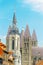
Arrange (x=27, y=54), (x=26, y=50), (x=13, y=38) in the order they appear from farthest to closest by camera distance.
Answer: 1. (x=13, y=38)
2. (x=26, y=50)
3. (x=27, y=54)

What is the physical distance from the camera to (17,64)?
3305 inches

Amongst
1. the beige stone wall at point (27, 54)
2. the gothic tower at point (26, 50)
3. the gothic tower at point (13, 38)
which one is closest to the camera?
the beige stone wall at point (27, 54)

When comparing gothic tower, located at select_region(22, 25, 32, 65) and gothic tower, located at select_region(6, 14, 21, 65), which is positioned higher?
gothic tower, located at select_region(6, 14, 21, 65)

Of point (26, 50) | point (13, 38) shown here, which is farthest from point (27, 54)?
point (13, 38)

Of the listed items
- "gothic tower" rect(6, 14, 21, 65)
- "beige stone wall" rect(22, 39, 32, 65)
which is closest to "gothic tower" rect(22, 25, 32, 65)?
"beige stone wall" rect(22, 39, 32, 65)

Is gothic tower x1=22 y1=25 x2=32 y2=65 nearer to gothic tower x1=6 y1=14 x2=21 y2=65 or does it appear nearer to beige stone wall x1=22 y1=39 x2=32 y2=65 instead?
beige stone wall x1=22 y1=39 x2=32 y2=65

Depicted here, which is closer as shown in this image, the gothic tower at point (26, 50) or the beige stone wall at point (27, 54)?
the beige stone wall at point (27, 54)

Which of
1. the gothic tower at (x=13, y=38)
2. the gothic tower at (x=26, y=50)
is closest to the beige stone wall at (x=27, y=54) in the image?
the gothic tower at (x=26, y=50)

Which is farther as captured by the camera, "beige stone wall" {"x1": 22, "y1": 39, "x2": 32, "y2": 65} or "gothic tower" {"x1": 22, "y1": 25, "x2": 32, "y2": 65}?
"gothic tower" {"x1": 22, "y1": 25, "x2": 32, "y2": 65}

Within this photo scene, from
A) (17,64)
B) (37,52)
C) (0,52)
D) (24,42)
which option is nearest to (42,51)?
(37,52)

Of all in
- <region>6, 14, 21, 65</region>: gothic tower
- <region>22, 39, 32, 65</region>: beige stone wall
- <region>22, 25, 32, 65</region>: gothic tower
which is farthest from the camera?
<region>6, 14, 21, 65</region>: gothic tower

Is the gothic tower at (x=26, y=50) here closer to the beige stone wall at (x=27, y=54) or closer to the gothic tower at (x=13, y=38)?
the beige stone wall at (x=27, y=54)

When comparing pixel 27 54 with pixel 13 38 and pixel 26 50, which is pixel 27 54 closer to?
pixel 26 50

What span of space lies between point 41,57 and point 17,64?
242 ft
